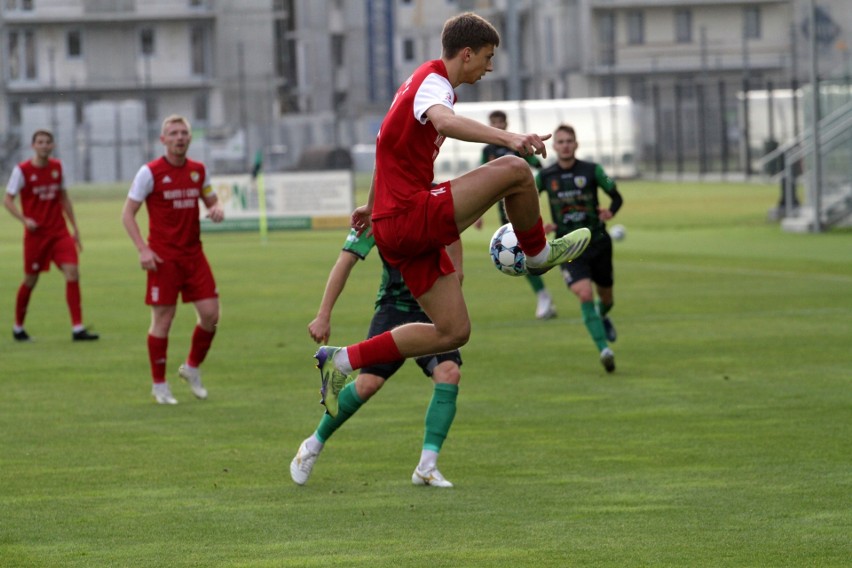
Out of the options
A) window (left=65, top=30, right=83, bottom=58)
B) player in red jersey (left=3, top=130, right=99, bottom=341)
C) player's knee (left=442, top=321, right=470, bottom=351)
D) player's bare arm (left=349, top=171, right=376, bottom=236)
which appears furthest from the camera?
window (left=65, top=30, right=83, bottom=58)

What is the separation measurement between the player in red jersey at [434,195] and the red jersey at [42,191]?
31.3 ft

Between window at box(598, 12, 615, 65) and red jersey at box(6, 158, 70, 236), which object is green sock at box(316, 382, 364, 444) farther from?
window at box(598, 12, 615, 65)

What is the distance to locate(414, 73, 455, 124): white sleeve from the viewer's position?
6922 millimetres

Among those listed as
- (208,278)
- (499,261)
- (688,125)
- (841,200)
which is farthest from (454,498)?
(688,125)

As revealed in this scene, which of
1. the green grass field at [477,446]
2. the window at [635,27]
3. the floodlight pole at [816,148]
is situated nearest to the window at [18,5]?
the window at [635,27]

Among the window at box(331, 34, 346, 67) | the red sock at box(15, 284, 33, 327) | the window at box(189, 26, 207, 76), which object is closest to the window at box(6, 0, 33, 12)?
the window at box(189, 26, 207, 76)

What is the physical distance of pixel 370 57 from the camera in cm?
6425

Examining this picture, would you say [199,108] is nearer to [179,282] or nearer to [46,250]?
[46,250]

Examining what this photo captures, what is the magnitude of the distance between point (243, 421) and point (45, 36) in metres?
68.8

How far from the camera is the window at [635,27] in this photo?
3113 inches

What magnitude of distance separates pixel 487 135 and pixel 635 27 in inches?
2930

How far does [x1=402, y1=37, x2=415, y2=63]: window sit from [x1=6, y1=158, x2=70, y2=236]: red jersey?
63.9 m

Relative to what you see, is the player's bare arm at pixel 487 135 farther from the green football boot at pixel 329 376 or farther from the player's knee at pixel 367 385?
the player's knee at pixel 367 385

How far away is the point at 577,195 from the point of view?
43.9 ft
